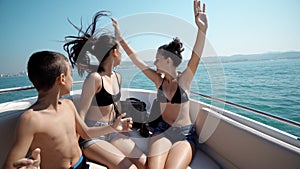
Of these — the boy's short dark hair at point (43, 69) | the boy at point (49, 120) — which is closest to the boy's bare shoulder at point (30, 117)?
the boy at point (49, 120)

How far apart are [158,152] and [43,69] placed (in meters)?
0.94

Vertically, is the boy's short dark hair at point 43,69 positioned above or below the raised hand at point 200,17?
below

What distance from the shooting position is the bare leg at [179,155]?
1.21 metres

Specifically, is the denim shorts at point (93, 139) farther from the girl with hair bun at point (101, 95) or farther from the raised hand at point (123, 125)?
the raised hand at point (123, 125)

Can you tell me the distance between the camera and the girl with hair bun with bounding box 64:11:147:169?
1.24 metres

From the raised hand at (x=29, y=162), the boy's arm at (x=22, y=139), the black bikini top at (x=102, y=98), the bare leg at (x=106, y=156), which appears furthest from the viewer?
the black bikini top at (x=102, y=98)

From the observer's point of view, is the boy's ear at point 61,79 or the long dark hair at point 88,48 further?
the long dark hair at point 88,48

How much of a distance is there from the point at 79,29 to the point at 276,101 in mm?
10241

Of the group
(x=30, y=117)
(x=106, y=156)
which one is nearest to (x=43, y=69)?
(x=30, y=117)

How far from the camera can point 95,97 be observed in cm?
135

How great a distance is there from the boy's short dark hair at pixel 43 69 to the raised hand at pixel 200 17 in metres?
1.06

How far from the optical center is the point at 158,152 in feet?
4.34

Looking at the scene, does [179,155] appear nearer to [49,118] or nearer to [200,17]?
[49,118]

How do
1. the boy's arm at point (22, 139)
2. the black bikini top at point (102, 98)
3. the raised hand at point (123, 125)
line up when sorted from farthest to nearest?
the black bikini top at point (102, 98)
the raised hand at point (123, 125)
the boy's arm at point (22, 139)
